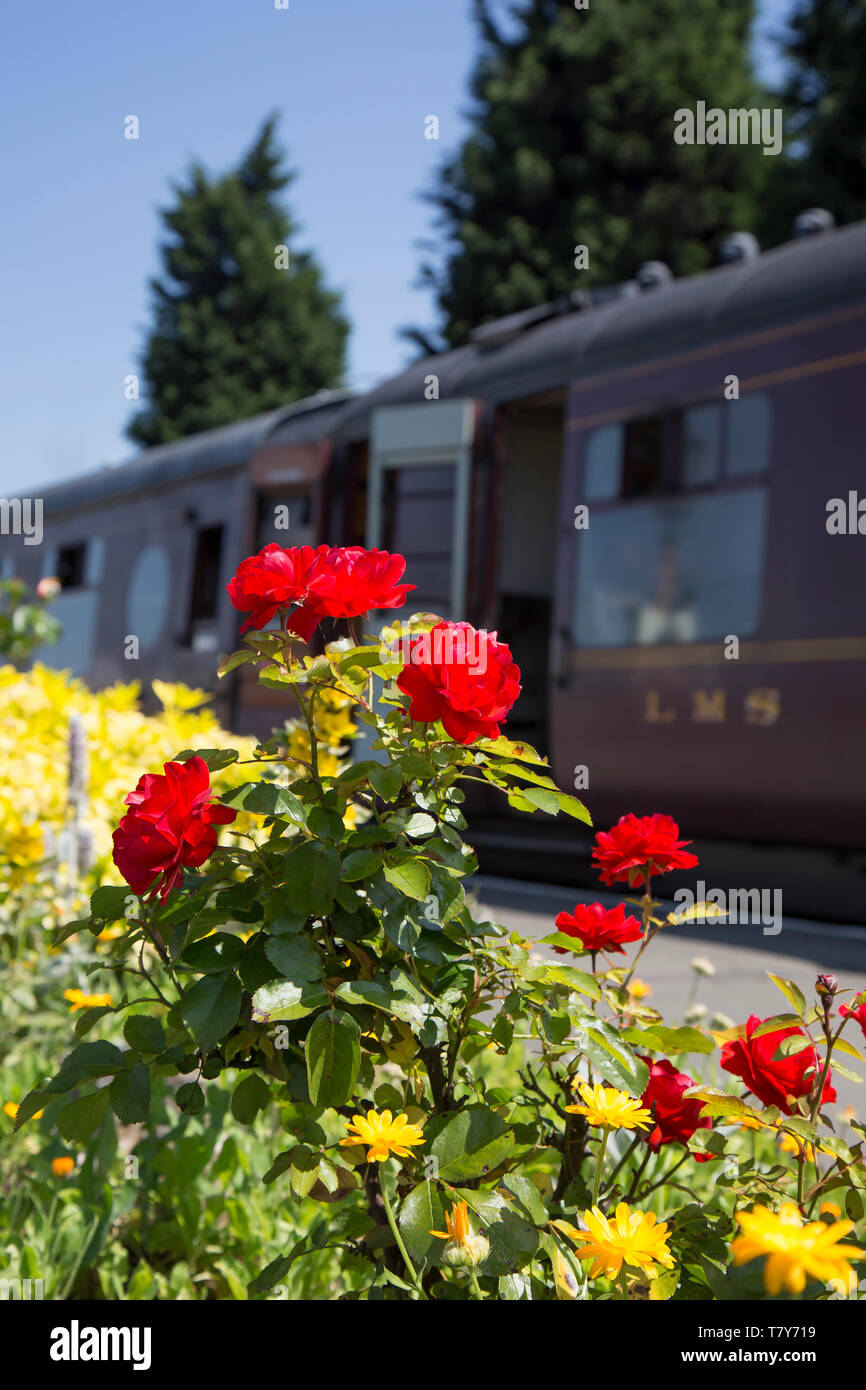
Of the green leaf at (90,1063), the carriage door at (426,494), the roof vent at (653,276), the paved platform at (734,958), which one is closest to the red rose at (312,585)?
the green leaf at (90,1063)

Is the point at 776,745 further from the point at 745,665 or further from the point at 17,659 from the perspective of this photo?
the point at 17,659

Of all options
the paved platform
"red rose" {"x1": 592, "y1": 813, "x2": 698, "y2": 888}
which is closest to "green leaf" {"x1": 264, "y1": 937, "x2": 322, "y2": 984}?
"red rose" {"x1": 592, "y1": 813, "x2": 698, "y2": 888}

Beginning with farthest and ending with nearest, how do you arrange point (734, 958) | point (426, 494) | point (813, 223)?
1. point (426, 494)
2. point (813, 223)
3. point (734, 958)

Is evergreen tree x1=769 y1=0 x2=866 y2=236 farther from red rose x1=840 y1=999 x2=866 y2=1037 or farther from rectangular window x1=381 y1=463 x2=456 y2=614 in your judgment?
red rose x1=840 y1=999 x2=866 y2=1037

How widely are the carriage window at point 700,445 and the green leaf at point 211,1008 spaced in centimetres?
523

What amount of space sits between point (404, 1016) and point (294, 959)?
12 cm

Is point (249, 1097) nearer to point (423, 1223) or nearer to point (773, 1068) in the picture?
point (423, 1223)

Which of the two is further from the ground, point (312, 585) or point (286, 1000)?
point (312, 585)

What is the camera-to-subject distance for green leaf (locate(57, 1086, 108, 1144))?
122cm

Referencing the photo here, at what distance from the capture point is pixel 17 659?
7.20 metres

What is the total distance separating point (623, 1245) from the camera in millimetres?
1105

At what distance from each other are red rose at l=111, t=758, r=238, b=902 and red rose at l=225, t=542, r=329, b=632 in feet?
0.58

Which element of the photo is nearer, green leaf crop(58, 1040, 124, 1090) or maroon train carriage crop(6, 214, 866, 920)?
green leaf crop(58, 1040, 124, 1090)

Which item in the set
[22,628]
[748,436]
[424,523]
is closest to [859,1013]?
[748,436]
